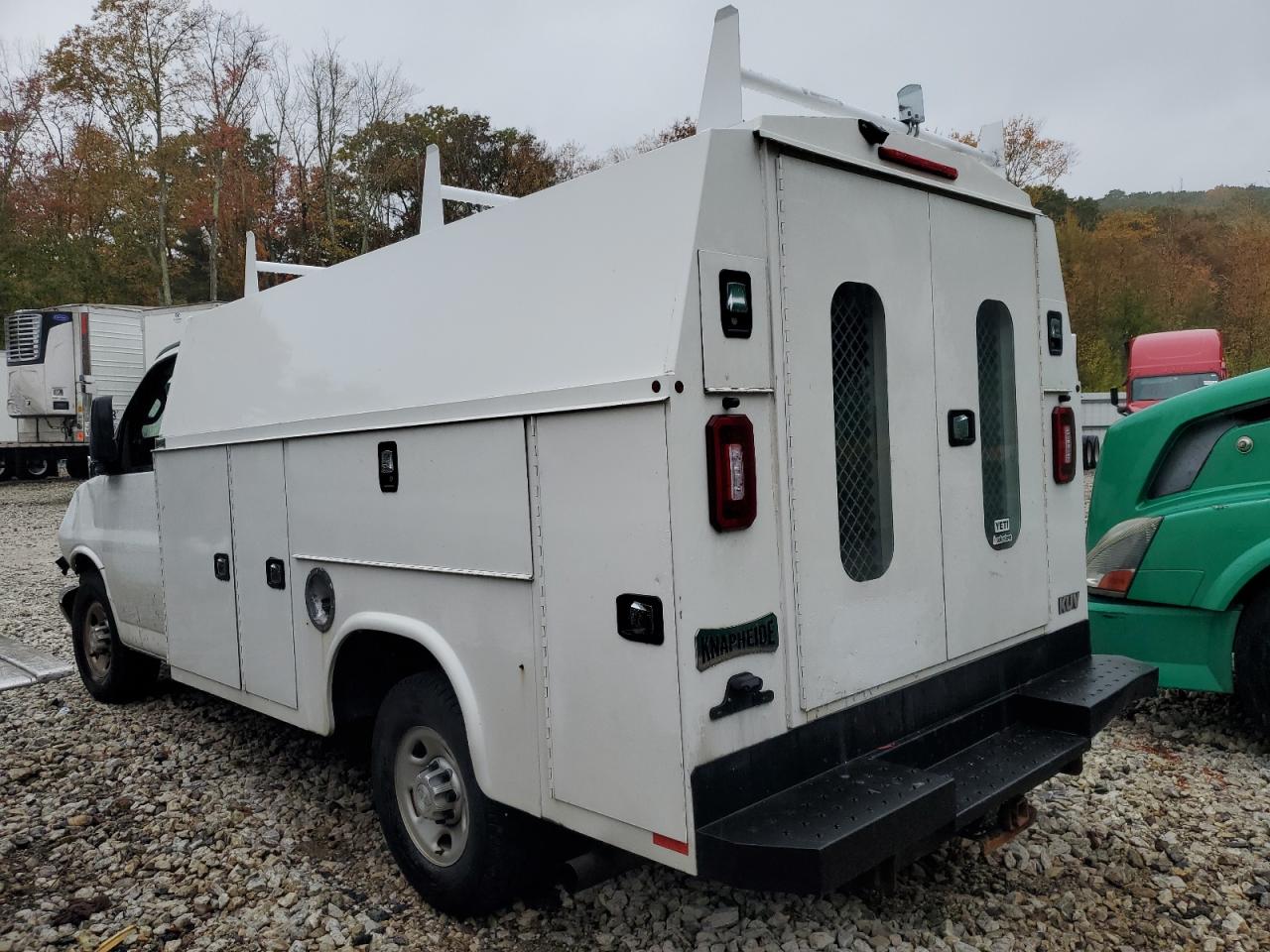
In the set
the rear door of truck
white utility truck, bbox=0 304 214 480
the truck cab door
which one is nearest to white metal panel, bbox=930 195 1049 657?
the rear door of truck

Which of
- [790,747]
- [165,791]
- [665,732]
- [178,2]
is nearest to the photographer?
[665,732]

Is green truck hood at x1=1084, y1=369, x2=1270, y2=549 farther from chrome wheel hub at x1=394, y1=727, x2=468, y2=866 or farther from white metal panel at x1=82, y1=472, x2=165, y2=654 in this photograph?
white metal panel at x1=82, y1=472, x2=165, y2=654

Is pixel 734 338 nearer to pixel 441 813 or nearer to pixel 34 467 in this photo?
pixel 441 813

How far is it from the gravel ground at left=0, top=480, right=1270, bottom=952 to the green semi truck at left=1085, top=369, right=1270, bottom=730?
0.48 m

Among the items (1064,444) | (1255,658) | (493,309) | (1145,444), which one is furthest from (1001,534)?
(1145,444)

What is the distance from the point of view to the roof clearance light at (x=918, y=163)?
298 cm

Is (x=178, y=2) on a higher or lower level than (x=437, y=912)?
higher

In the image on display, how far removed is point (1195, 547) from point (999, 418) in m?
1.64

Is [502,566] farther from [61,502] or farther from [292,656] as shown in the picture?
[61,502]

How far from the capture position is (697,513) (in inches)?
93.2

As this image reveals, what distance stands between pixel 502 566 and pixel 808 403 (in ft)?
3.28

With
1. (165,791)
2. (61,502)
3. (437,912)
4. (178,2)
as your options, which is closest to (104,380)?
(61,502)

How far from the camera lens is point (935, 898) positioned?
3.24 metres

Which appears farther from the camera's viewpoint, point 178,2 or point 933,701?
point 178,2
